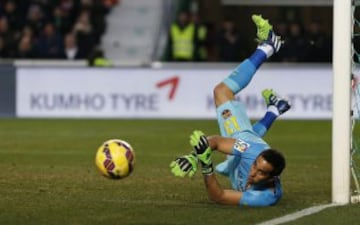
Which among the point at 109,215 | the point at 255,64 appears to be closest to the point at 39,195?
the point at 109,215

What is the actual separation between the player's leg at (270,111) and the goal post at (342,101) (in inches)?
42.5

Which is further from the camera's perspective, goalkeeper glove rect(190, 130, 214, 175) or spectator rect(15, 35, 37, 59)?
spectator rect(15, 35, 37, 59)

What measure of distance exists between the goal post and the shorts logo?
852 millimetres

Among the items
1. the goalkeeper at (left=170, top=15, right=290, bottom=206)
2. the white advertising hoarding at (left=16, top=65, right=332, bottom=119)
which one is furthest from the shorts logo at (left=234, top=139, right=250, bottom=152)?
the white advertising hoarding at (left=16, top=65, right=332, bottom=119)

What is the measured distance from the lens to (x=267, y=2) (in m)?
25.9

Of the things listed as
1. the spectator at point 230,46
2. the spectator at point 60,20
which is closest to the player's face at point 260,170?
the spectator at point 230,46

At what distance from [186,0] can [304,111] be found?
6497 mm

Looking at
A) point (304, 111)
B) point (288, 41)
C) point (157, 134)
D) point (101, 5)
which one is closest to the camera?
point (157, 134)

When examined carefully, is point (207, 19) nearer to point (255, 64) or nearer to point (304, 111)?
point (304, 111)

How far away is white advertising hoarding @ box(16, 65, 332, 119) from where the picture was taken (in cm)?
2344

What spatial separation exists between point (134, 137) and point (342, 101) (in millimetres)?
8932

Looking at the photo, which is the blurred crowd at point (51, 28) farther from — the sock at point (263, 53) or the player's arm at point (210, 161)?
the player's arm at point (210, 161)

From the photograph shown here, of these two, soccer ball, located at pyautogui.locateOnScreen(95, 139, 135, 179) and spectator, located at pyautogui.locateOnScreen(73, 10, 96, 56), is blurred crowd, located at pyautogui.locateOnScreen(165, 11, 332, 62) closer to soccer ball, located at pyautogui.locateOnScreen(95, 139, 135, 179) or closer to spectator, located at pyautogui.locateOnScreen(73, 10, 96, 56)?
spectator, located at pyautogui.locateOnScreen(73, 10, 96, 56)

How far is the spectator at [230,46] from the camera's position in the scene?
25.6 m
